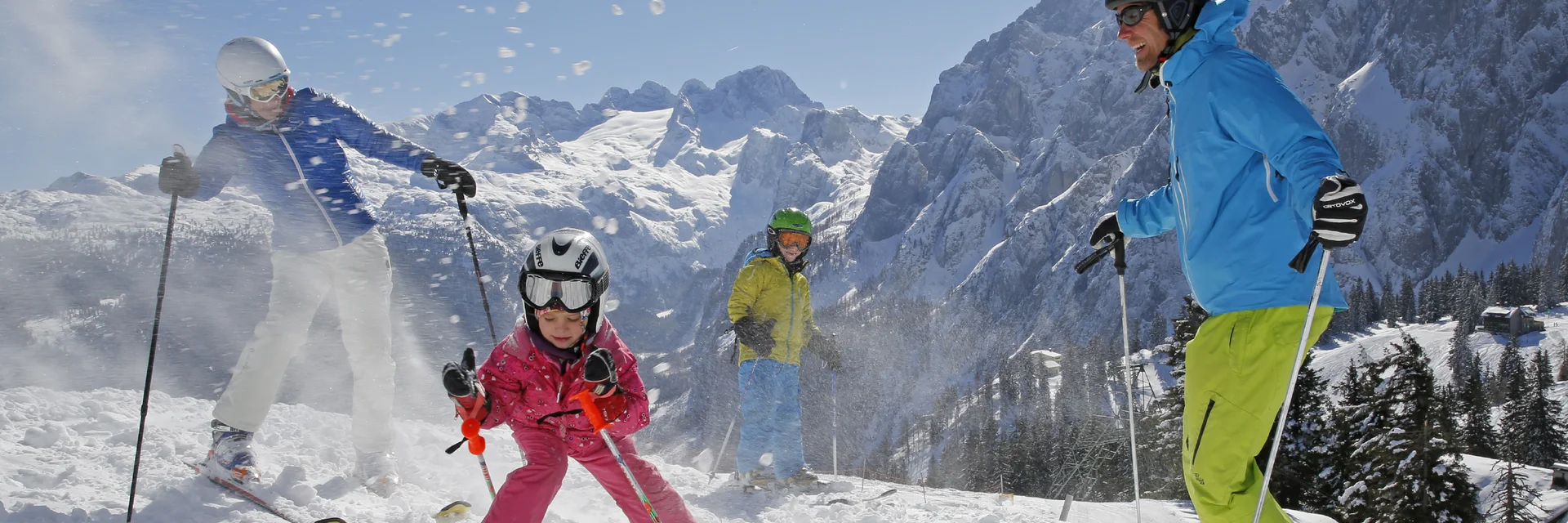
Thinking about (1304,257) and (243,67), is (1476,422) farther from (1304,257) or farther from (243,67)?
(243,67)

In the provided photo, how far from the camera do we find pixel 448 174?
5.53 meters

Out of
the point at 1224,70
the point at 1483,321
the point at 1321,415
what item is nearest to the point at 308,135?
the point at 1224,70

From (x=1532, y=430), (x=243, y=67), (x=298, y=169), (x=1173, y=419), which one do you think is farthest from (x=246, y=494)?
(x=1532, y=430)

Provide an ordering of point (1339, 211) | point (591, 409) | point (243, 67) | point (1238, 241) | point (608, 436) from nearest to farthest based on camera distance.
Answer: point (1339, 211) → point (1238, 241) → point (591, 409) → point (608, 436) → point (243, 67)

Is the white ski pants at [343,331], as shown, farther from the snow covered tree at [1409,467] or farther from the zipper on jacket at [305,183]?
the snow covered tree at [1409,467]

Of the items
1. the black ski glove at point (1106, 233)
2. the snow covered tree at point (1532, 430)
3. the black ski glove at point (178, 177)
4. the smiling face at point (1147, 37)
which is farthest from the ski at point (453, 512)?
the snow covered tree at point (1532, 430)

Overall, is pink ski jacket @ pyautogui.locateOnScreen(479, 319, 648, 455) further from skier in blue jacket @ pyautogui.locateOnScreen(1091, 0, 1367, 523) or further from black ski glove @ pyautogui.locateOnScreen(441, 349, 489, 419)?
skier in blue jacket @ pyautogui.locateOnScreen(1091, 0, 1367, 523)

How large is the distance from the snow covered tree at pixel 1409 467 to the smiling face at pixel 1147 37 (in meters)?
19.0

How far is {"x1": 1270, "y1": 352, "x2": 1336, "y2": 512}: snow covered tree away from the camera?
20.3 metres

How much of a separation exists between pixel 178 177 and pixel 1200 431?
18.5ft

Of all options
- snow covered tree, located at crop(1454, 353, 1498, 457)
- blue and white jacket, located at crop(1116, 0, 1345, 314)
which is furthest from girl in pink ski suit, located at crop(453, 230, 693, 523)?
snow covered tree, located at crop(1454, 353, 1498, 457)

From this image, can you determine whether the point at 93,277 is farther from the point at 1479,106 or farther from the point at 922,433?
the point at 1479,106

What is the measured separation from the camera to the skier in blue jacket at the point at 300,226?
4957 mm

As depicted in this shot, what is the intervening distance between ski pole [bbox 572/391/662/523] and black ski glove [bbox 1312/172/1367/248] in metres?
2.87
